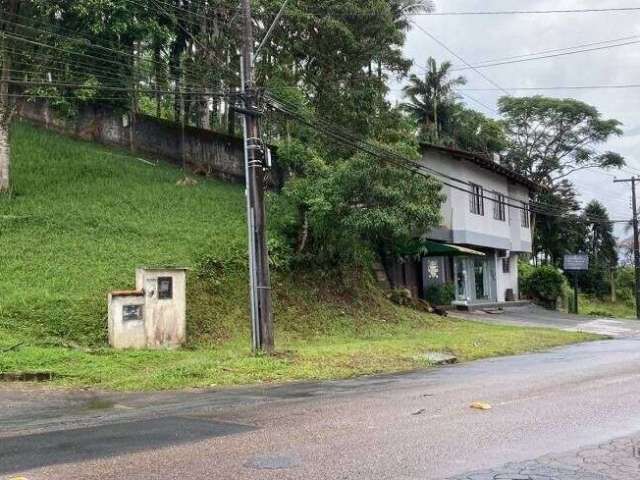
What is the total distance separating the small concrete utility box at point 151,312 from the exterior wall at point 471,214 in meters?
16.7

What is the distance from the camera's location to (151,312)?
16.0 meters

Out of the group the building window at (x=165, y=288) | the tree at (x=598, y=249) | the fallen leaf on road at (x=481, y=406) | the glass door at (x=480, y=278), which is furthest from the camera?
the tree at (x=598, y=249)

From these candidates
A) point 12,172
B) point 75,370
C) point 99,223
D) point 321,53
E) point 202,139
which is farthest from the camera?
point 202,139

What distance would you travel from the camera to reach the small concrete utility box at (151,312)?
50.9 feet

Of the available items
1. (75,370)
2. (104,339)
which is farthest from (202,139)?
(75,370)

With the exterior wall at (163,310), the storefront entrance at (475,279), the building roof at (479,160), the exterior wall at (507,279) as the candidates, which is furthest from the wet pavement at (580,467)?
the exterior wall at (507,279)

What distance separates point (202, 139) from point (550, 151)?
30253 mm

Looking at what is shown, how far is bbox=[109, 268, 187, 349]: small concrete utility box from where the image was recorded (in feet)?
50.9

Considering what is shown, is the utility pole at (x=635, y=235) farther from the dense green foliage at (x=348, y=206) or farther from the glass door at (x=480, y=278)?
the dense green foliage at (x=348, y=206)

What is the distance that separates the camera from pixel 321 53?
28844 mm

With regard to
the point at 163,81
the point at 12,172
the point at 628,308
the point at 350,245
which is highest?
the point at 163,81

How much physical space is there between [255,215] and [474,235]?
66.1ft

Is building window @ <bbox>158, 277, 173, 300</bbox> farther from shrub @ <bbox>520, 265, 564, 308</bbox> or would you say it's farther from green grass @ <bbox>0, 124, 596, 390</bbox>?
shrub @ <bbox>520, 265, 564, 308</bbox>

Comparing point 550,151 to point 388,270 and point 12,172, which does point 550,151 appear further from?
point 12,172
